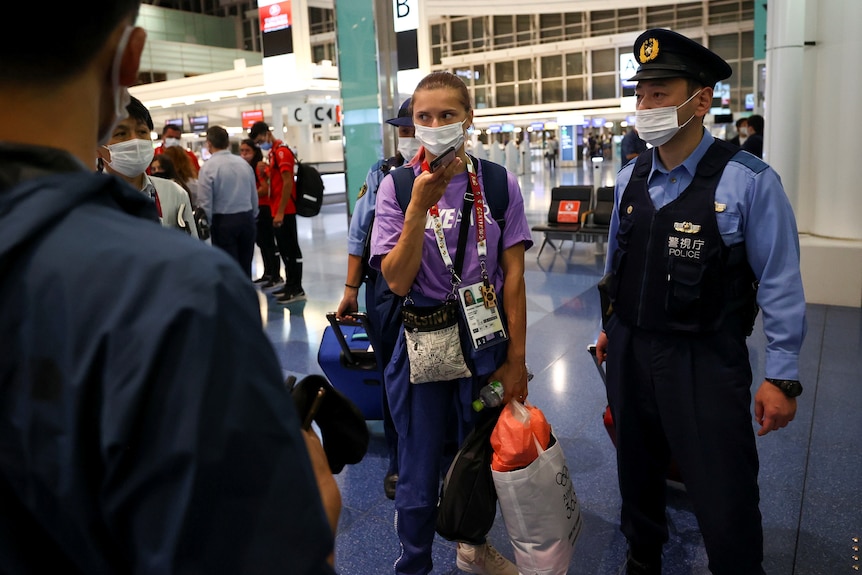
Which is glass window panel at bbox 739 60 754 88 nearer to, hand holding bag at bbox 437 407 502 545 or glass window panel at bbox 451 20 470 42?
glass window panel at bbox 451 20 470 42

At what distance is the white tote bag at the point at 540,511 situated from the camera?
79.7 inches

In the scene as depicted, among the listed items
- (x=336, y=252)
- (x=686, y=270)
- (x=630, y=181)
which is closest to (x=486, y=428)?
(x=686, y=270)

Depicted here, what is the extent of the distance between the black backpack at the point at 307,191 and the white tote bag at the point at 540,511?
19.3 ft

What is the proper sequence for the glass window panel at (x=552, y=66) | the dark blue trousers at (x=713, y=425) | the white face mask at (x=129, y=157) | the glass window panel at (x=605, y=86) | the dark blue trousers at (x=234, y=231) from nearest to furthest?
the dark blue trousers at (x=713, y=425) < the white face mask at (x=129, y=157) < the dark blue trousers at (x=234, y=231) < the glass window panel at (x=605, y=86) < the glass window panel at (x=552, y=66)

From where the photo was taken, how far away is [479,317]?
2.20m

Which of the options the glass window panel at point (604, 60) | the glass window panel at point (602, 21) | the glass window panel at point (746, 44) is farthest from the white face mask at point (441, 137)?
the glass window panel at point (602, 21)

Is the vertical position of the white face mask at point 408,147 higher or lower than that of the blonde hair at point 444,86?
lower

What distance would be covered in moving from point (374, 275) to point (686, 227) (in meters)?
1.45

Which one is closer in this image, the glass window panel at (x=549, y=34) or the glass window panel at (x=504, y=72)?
the glass window panel at (x=549, y=34)

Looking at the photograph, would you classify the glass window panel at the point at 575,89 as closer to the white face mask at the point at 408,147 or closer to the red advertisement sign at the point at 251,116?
the red advertisement sign at the point at 251,116

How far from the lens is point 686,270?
207 cm

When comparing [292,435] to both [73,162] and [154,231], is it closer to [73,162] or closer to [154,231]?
[154,231]

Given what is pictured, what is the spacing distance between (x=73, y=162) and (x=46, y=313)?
149 mm

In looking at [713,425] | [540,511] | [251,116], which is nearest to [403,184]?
[540,511]
